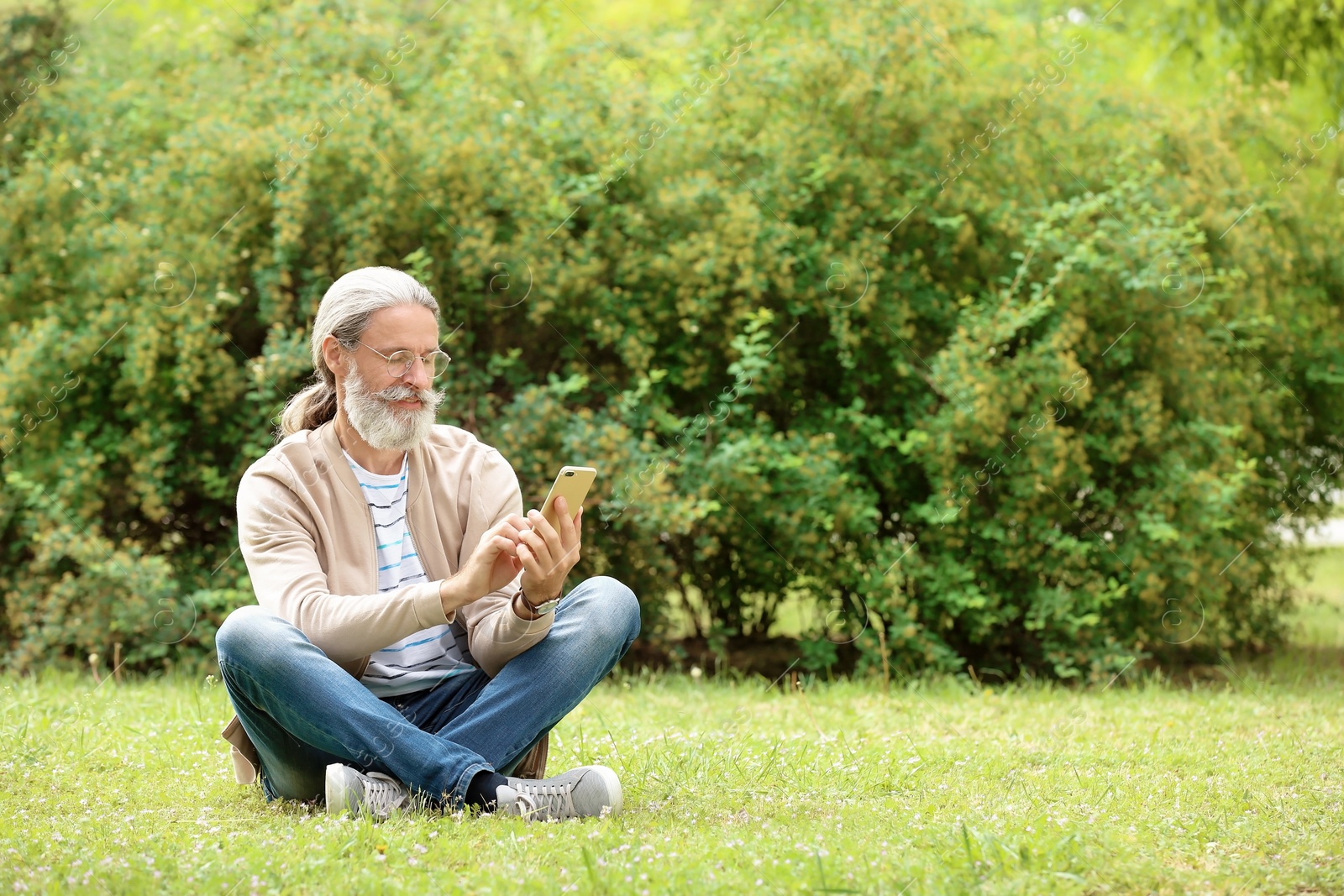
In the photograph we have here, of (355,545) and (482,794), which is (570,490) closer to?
(355,545)

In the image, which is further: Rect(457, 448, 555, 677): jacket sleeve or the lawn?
Rect(457, 448, 555, 677): jacket sleeve

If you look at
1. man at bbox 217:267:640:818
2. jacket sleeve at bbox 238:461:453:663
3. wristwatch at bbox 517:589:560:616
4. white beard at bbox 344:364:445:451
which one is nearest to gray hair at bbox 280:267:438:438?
man at bbox 217:267:640:818

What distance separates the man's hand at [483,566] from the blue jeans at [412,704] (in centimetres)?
26

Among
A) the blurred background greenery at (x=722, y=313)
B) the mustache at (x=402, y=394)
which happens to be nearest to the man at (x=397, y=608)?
the mustache at (x=402, y=394)

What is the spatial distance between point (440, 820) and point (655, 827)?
0.51 m

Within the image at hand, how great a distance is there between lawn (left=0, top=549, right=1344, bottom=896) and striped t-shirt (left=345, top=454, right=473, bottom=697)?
40 cm

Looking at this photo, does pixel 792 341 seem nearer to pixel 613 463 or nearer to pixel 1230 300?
pixel 613 463

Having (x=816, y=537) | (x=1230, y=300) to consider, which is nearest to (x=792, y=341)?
(x=816, y=537)

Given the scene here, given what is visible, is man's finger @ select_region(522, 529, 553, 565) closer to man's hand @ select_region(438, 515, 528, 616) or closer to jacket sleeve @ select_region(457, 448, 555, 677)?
man's hand @ select_region(438, 515, 528, 616)

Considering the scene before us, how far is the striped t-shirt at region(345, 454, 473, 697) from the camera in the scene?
335 cm

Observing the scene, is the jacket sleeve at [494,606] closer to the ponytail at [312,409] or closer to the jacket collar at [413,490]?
the jacket collar at [413,490]

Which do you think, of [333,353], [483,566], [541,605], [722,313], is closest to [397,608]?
[483,566]

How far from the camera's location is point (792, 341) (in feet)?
21.6

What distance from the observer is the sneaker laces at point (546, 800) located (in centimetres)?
314
